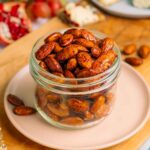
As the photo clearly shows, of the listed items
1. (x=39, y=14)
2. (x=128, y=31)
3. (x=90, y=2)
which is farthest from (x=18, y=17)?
(x=128, y=31)

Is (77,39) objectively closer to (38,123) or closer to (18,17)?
(38,123)

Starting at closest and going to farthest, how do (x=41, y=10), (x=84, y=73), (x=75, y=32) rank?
(x=84, y=73)
(x=75, y=32)
(x=41, y=10)

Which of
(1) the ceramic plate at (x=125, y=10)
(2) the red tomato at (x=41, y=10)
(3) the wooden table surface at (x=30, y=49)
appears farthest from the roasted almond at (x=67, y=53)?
(2) the red tomato at (x=41, y=10)

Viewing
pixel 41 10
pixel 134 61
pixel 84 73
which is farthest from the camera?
pixel 41 10

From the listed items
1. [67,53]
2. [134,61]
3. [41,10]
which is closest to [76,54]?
[67,53]

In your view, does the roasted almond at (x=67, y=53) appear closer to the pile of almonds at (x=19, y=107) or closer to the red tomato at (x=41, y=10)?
the pile of almonds at (x=19, y=107)

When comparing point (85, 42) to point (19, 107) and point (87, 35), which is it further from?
point (19, 107)
